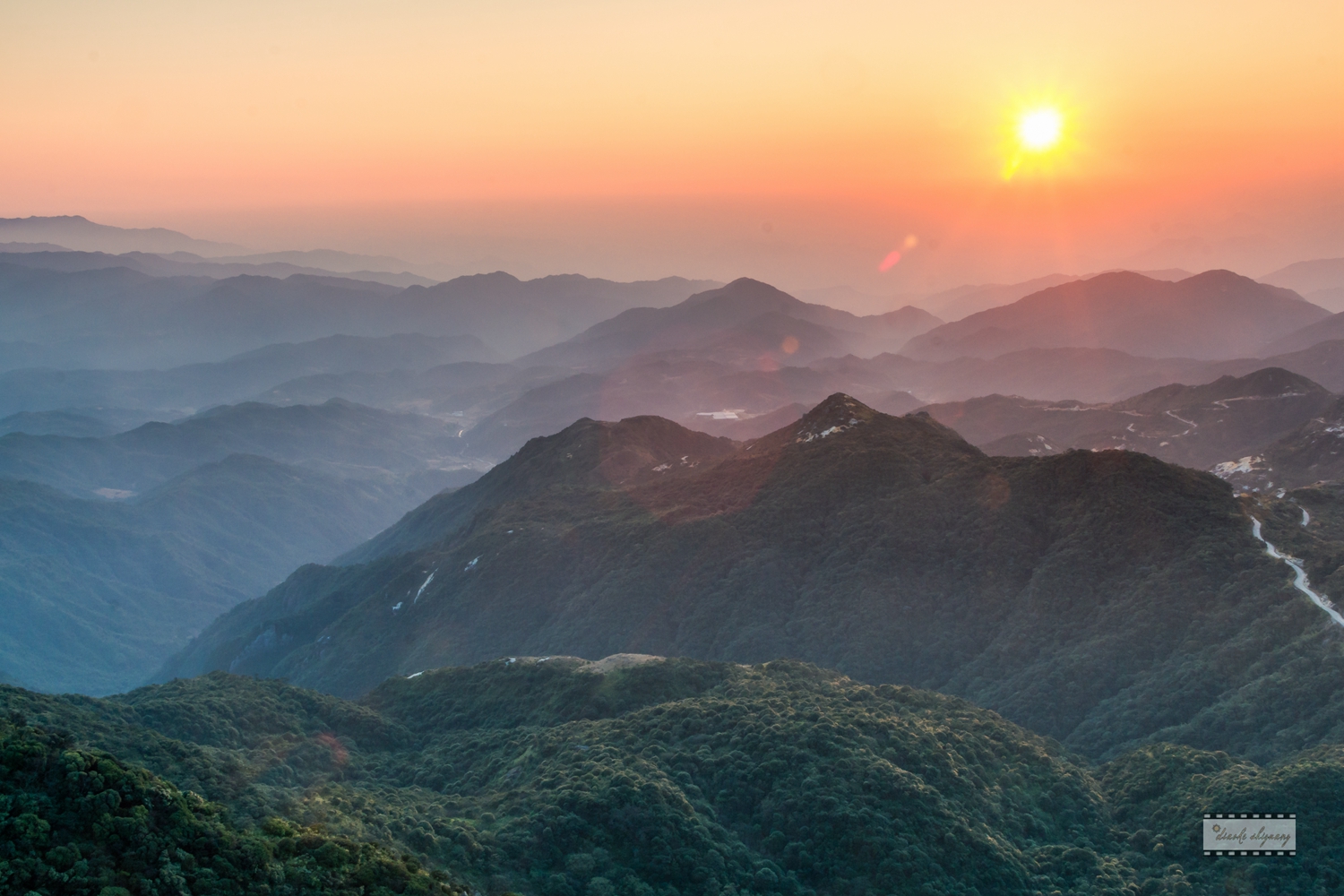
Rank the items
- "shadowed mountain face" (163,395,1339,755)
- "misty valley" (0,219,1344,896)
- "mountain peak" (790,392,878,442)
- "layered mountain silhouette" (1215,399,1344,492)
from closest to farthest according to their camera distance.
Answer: "misty valley" (0,219,1344,896) → "shadowed mountain face" (163,395,1339,755) → "mountain peak" (790,392,878,442) → "layered mountain silhouette" (1215,399,1344,492)

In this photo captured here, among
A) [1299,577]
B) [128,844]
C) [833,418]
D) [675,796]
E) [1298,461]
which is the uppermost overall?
[833,418]

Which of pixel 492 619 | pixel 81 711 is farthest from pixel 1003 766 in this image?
pixel 492 619

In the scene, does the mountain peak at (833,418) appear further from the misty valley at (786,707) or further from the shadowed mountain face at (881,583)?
the misty valley at (786,707)

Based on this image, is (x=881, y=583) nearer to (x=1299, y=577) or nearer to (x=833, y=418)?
(x=833, y=418)

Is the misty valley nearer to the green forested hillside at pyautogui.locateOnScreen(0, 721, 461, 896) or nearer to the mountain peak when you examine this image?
the green forested hillside at pyautogui.locateOnScreen(0, 721, 461, 896)

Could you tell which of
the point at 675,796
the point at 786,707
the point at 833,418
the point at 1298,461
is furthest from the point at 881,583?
the point at 1298,461

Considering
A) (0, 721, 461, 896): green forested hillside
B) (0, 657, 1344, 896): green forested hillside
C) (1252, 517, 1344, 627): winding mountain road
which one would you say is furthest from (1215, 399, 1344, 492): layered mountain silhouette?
(0, 721, 461, 896): green forested hillside
